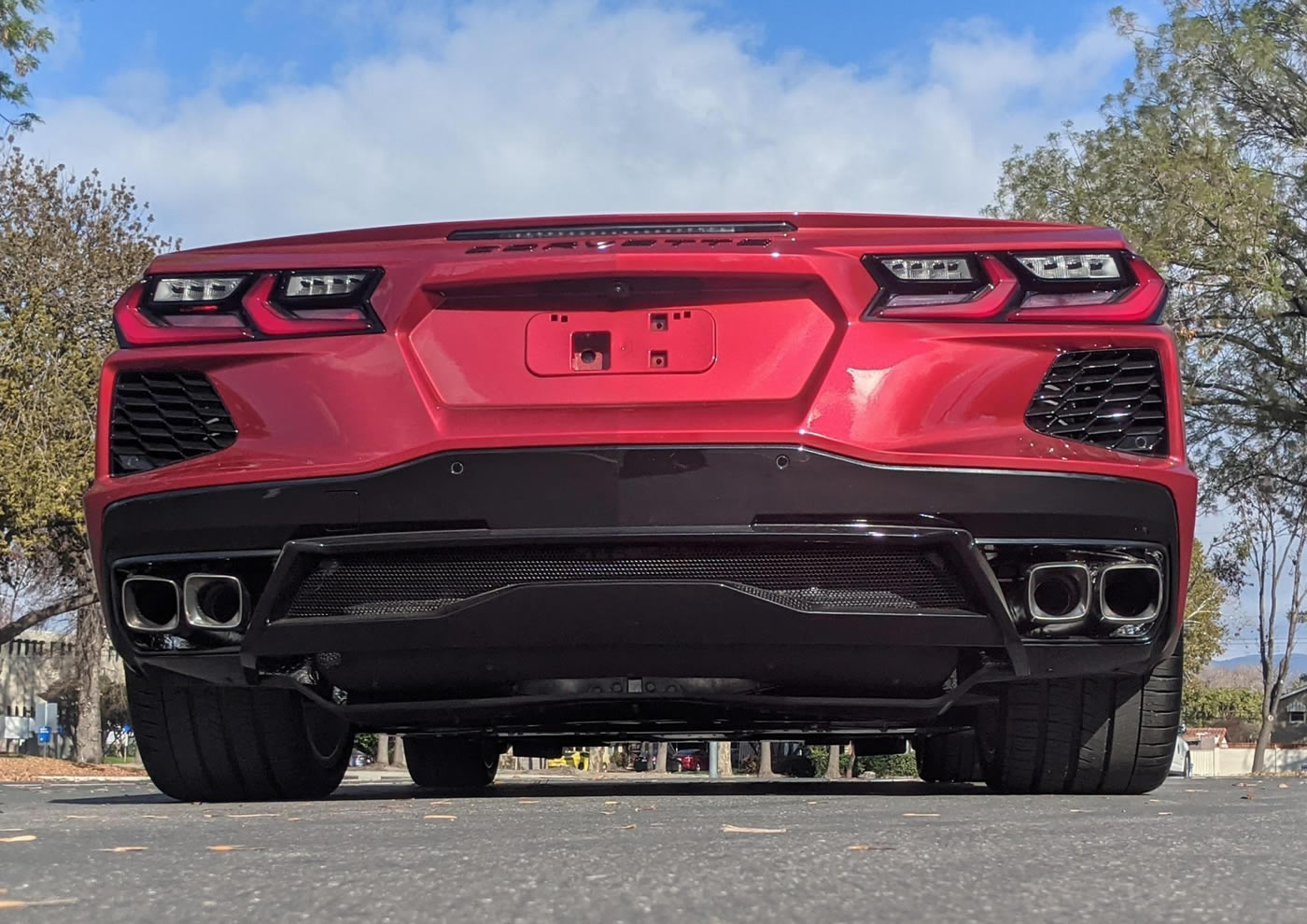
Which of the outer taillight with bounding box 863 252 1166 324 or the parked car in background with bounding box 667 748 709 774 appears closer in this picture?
the outer taillight with bounding box 863 252 1166 324

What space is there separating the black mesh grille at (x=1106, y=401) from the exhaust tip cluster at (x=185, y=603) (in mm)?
1902

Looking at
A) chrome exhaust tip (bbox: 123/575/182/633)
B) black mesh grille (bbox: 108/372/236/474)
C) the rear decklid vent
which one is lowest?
chrome exhaust tip (bbox: 123/575/182/633)

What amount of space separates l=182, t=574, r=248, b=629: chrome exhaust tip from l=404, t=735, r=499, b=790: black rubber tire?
2.53 metres

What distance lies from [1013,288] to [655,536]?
3.41ft

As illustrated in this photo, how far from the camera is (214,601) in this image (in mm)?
3969

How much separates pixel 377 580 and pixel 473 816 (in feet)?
1.92

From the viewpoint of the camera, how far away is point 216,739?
4.45 meters

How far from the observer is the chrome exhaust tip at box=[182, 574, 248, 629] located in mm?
3902

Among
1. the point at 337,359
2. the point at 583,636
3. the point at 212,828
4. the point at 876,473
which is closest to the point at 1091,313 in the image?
the point at 876,473

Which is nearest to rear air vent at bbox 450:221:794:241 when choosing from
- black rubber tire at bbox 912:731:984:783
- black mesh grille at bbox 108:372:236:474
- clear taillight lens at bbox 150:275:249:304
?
clear taillight lens at bbox 150:275:249:304

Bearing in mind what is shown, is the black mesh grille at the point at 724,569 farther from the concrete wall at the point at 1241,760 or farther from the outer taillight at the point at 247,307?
the concrete wall at the point at 1241,760

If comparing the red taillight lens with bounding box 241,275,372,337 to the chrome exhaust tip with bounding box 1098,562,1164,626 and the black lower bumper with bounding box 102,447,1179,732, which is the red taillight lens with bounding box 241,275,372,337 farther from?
the chrome exhaust tip with bounding box 1098,562,1164,626

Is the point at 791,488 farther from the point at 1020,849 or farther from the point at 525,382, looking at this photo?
the point at 1020,849

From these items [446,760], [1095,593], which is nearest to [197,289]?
[1095,593]
